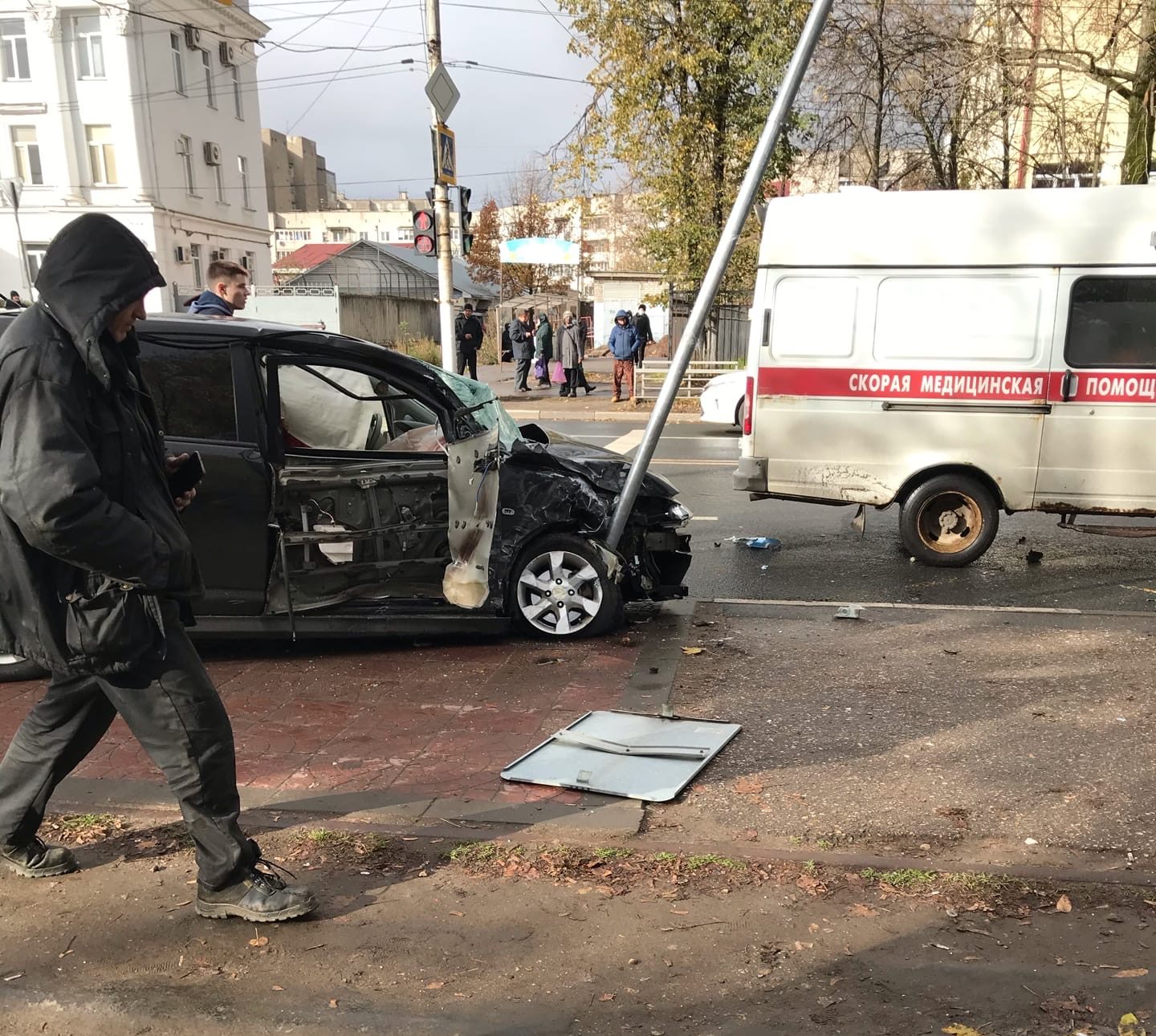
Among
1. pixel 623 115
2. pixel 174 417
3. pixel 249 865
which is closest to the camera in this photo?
pixel 249 865

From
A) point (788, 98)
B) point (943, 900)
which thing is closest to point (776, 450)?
point (788, 98)

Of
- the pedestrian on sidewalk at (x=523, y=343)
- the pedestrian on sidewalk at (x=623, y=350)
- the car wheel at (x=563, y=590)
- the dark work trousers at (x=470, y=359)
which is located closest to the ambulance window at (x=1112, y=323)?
the car wheel at (x=563, y=590)

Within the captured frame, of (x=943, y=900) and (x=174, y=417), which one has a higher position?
(x=174, y=417)

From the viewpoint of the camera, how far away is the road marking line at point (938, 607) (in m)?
6.43

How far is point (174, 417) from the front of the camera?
5090 mm

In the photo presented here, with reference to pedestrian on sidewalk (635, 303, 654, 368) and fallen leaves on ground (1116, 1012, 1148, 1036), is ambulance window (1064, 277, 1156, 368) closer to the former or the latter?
fallen leaves on ground (1116, 1012, 1148, 1036)

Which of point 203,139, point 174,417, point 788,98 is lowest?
point 174,417

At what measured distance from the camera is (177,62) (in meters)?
37.9

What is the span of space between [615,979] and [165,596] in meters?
1.70

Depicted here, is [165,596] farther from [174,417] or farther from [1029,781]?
[1029,781]

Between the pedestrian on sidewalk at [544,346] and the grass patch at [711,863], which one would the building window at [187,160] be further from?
the grass patch at [711,863]

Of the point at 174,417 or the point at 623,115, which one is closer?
the point at 174,417

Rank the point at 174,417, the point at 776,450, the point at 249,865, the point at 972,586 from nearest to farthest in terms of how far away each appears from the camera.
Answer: the point at 249,865 < the point at 174,417 < the point at 972,586 < the point at 776,450

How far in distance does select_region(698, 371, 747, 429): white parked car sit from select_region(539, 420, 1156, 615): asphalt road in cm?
494
